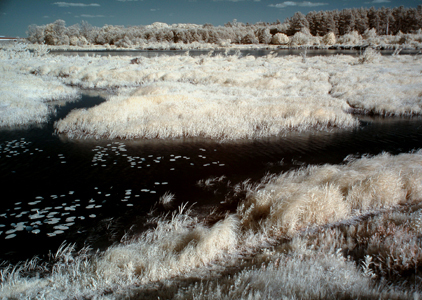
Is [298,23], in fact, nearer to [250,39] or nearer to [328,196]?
[250,39]

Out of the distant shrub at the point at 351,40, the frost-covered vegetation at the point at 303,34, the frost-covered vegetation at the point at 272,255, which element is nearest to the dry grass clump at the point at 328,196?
the frost-covered vegetation at the point at 272,255

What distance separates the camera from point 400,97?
2152 centimetres

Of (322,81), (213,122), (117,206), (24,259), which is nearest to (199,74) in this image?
(322,81)

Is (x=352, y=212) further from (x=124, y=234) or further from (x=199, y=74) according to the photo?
(x=199, y=74)

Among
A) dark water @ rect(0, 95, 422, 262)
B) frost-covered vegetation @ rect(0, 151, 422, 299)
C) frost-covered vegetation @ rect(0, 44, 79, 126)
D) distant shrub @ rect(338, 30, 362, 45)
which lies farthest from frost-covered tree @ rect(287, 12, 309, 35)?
frost-covered vegetation @ rect(0, 151, 422, 299)

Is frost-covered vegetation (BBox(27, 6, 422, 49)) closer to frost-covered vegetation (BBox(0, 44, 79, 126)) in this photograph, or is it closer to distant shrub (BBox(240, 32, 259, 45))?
distant shrub (BBox(240, 32, 259, 45))

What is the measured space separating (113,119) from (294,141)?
9920mm

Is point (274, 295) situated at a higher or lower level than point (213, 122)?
lower

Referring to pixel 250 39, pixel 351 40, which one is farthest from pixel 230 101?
pixel 250 39

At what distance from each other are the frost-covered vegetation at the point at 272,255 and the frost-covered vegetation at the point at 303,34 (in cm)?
8007

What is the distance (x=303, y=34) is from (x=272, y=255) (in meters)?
104

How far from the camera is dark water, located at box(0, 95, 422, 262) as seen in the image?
7.20 meters

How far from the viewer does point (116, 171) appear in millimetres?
10852

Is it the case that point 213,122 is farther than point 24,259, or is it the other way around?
point 213,122
